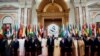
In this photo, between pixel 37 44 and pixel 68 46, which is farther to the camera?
pixel 37 44

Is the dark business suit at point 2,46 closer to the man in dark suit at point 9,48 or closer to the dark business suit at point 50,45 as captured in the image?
the man in dark suit at point 9,48

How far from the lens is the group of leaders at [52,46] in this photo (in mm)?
11094

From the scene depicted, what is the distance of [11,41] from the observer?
1112 cm

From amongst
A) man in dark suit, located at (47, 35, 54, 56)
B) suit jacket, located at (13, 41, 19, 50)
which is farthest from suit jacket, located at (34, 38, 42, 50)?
suit jacket, located at (13, 41, 19, 50)

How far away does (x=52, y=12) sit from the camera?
1781 cm

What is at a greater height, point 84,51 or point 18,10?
point 18,10

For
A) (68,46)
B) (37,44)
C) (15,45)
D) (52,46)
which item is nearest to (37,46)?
(37,44)

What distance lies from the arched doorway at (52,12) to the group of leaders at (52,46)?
545 centimetres

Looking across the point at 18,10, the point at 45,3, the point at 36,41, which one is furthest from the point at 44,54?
the point at 45,3

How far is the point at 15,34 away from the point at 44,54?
7.38 ft

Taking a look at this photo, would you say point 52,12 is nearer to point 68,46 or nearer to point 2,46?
point 68,46

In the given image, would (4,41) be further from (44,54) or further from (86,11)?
(86,11)

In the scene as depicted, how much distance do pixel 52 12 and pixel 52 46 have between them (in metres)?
6.79

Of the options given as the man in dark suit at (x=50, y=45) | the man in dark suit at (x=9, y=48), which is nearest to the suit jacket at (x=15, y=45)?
the man in dark suit at (x=9, y=48)
